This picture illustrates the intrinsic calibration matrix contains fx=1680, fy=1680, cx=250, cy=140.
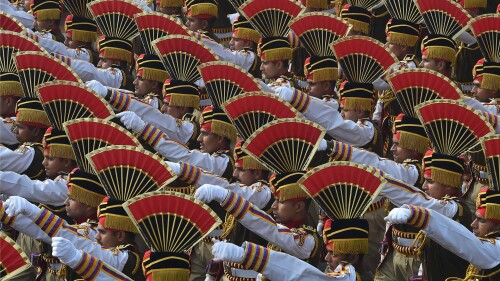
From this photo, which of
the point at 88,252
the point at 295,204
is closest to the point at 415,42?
the point at 295,204

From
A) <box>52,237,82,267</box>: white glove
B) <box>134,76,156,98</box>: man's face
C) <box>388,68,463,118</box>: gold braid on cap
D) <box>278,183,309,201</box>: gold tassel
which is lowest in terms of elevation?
<box>134,76,156,98</box>: man's face

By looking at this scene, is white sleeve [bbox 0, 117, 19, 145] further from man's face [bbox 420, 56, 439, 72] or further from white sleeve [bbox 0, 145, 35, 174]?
man's face [bbox 420, 56, 439, 72]

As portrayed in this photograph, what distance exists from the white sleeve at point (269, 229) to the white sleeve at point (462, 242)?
123cm

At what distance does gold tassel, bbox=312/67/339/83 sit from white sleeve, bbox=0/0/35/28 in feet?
12.7

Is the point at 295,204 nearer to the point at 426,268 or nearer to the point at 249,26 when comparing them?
the point at 426,268

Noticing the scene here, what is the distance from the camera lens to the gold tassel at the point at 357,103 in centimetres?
1477

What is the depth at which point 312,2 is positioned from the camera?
56.9ft

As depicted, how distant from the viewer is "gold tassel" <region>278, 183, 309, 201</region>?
1246cm

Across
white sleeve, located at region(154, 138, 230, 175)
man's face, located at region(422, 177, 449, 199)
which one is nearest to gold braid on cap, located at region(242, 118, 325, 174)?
man's face, located at region(422, 177, 449, 199)

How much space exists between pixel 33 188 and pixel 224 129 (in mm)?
1799

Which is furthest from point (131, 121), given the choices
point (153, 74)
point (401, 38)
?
point (401, 38)

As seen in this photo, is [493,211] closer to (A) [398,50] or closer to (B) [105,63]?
(A) [398,50]

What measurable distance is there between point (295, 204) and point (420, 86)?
1.98m

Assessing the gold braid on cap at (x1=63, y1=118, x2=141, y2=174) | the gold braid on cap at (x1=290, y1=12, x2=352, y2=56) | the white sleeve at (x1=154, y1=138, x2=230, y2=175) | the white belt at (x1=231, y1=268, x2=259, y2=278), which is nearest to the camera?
the white belt at (x1=231, y1=268, x2=259, y2=278)
